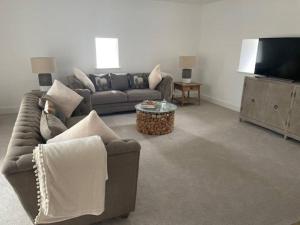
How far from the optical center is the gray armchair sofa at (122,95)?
14.5 feet

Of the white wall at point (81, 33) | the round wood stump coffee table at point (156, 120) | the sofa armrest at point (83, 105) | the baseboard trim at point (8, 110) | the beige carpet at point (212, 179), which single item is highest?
the white wall at point (81, 33)

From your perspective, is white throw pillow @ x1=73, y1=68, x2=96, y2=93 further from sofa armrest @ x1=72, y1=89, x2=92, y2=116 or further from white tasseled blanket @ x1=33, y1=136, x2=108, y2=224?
white tasseled blanket @ x1=33, y1=136, x2=108, y2=224

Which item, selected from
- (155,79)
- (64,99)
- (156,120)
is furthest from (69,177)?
(155,79)

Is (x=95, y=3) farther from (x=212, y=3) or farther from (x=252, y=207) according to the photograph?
(x=252, y=207)

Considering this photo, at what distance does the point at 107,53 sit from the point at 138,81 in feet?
3.62

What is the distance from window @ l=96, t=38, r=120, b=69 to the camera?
17.2 ft

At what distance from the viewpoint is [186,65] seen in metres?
5.54

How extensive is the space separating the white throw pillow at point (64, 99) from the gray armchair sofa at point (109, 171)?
94 centimetres

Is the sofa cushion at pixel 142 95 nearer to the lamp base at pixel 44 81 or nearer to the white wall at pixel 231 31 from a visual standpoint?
the lamp base at pixel 44 81

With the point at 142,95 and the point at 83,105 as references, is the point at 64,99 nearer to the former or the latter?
the point at 83,105

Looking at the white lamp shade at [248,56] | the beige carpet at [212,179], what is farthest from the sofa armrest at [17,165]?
the white lamp shade at [248,56]

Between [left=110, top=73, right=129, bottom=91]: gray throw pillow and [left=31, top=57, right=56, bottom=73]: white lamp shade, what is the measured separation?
1.30 m

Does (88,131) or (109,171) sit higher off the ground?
(88,131)

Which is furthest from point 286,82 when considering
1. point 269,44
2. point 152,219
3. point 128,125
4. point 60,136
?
point 60,136
